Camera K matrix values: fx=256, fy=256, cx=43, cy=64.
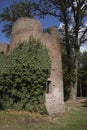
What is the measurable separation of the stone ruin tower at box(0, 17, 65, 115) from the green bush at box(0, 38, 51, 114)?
1058 millimetres

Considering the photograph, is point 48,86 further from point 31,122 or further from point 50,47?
point 31,122

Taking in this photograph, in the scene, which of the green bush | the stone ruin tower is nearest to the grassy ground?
the green bush

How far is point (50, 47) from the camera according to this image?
20.7 meters

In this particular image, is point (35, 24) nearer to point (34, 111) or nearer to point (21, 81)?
point (21, 81)

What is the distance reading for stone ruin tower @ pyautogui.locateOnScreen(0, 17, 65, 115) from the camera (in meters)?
20.2

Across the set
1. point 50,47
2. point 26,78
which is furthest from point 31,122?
point 50,47

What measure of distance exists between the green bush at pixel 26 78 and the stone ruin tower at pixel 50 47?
1058mm

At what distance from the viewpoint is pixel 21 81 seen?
1838 centimetres

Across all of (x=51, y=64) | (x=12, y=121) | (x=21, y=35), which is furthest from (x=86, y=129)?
(x=21, y=35)

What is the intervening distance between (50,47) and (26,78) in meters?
3.87

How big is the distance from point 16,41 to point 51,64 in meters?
3.39

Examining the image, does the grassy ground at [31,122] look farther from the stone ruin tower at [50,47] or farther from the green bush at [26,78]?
the stone ruin tower at [50,47]

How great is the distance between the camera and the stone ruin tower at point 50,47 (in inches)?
794

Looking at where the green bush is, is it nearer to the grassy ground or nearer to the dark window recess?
the dark window recess
